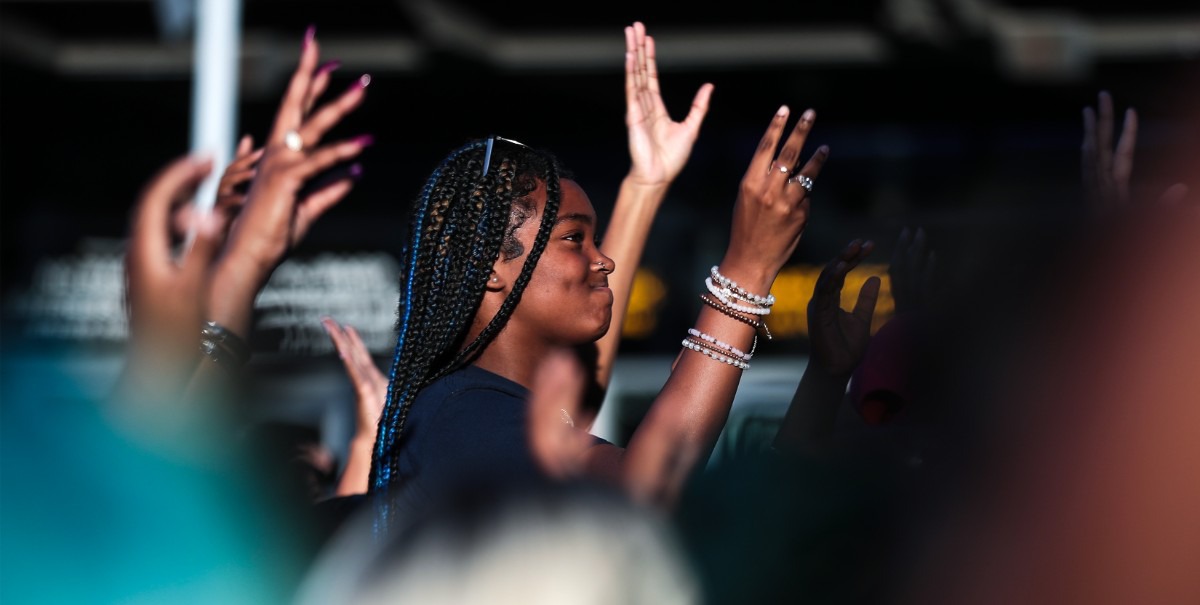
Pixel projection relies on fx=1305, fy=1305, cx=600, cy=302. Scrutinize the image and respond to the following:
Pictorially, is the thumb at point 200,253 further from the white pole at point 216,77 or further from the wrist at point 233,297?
the white pole at point 216,77

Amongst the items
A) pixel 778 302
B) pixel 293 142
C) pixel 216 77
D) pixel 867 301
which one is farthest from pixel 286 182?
pixel 778 302

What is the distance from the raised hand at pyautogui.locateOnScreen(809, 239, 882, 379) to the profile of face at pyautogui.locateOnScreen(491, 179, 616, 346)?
359 mm

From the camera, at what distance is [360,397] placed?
9.41ft

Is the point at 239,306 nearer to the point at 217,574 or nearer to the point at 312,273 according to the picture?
the point at 217,574

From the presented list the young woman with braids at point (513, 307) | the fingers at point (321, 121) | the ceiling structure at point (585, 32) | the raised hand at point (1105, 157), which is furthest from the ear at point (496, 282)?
the ceiling structure at point (585, 32)

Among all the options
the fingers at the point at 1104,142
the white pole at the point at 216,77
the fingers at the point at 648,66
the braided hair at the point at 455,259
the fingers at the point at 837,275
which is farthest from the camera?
the white pole at the point at 216,77

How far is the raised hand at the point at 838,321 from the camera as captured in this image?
6.60ft

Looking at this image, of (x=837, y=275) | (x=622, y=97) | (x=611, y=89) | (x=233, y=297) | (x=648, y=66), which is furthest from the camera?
(x=622, y=97)

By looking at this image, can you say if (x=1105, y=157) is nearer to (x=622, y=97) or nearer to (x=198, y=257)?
(x=198, y=257)

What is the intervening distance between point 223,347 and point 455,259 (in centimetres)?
39

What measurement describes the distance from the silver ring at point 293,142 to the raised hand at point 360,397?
2.11 feet

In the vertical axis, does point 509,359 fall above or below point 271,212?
below

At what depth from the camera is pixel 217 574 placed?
169cm

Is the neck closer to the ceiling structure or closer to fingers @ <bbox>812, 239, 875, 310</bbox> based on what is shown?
fingers @ <bbox>812, 239, 875, 310</bbox>
